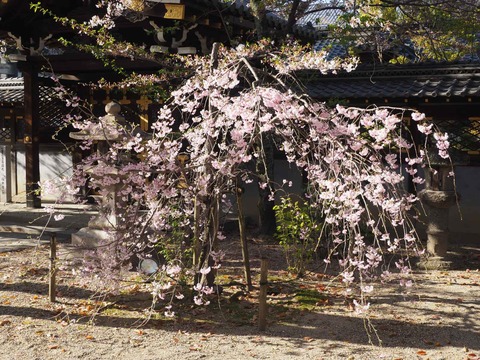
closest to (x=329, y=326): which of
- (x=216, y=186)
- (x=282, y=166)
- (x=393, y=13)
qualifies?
(x=216, y=186)

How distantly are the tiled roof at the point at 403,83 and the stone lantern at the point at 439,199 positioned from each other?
1719mm

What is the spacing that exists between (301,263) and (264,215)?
3.14 m

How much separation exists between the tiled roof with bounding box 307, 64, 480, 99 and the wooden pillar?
19.2ft

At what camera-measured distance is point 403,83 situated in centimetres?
1196

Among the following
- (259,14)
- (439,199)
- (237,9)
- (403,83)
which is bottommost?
(439,199)

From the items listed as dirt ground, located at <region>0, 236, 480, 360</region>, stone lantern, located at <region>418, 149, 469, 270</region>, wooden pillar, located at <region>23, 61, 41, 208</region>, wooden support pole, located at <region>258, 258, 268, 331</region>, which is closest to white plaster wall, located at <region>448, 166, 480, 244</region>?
stone lantern, located at <region>418, 149, 469, 270</region>

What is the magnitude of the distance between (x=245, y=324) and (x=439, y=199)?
4350 millimetres

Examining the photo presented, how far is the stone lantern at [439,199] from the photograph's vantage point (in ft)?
31.0

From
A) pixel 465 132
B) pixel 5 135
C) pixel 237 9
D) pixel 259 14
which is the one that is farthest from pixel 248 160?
pixel 5 135

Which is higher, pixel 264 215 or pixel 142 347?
pixel 264 215

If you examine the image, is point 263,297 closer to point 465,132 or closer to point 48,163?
point 465,132

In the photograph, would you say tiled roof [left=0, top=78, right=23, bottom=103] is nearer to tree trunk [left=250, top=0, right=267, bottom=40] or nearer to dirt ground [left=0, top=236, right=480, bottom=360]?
tree trunk [left=250, top=0, right=267, bottom=40]

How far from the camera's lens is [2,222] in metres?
12.0

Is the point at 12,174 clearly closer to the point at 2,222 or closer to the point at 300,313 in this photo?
the point at 2,222
